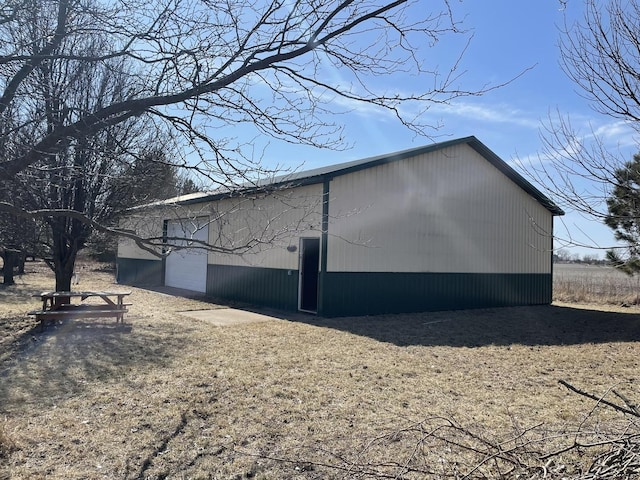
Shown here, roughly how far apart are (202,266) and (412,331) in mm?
9349

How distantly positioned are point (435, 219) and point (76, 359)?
1022 cm

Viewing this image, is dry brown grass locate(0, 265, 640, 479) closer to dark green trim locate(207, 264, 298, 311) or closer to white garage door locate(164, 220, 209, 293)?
dark green trim locate(207, 264, 298, 311)

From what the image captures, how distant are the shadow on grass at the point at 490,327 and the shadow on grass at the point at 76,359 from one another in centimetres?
391

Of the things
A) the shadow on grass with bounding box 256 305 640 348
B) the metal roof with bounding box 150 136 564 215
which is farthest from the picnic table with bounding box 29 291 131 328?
the shadow on grass with bounding box 256 305 640 348

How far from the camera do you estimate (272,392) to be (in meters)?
5.71

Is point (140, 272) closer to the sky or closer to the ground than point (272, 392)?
closer to the sky

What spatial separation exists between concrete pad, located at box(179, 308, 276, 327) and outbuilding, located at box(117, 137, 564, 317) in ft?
4.17

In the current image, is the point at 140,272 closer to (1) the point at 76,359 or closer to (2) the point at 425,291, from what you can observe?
(2) the point at 425,291

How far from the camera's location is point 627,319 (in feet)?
45.9

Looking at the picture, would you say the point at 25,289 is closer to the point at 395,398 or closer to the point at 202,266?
the point at 202,266

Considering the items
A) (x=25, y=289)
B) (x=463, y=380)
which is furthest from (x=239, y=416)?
(x=25, y=289)

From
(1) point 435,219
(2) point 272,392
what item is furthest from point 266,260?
(2) point 272,392

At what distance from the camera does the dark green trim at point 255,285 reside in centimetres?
1333

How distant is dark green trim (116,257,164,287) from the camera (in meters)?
21.0
